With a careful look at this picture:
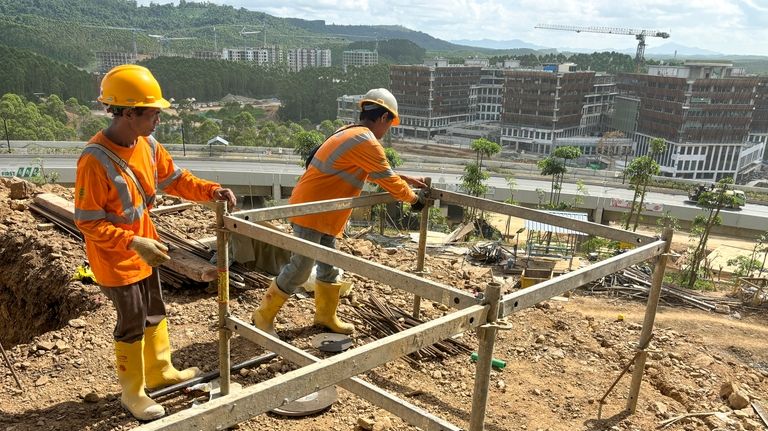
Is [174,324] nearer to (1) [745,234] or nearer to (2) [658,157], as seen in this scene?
(1) [745,234]

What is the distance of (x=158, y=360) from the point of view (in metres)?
3.53

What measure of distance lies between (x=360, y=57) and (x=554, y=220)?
503 ft

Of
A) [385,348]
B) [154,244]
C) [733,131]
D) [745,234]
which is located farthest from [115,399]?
[733,131]

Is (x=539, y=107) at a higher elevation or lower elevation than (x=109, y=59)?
lower

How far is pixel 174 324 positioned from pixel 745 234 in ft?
152

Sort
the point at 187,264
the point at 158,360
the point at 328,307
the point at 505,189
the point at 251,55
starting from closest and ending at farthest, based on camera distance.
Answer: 1. the point at 158,360
2. the point at 328,307
3. the point at 187,264
4. the point at 505,189
5. the point at 251,55

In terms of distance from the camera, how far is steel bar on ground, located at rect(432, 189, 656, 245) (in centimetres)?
343

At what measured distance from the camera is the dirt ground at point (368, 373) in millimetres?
3514

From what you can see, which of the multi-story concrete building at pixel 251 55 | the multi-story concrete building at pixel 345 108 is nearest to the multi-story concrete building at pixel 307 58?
the multi-story concrete building at pixel 251 55

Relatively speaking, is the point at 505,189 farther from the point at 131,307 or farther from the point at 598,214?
the point at 131,307

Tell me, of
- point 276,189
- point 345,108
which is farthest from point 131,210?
point 345,108

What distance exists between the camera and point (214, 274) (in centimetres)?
486

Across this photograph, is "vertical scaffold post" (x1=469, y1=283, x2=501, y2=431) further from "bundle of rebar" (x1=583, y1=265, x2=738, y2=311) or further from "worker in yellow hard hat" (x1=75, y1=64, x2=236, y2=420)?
"bundle of rebar" (x1=583, y1=265, x2=738, y2=311)

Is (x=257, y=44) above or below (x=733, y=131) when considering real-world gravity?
above
